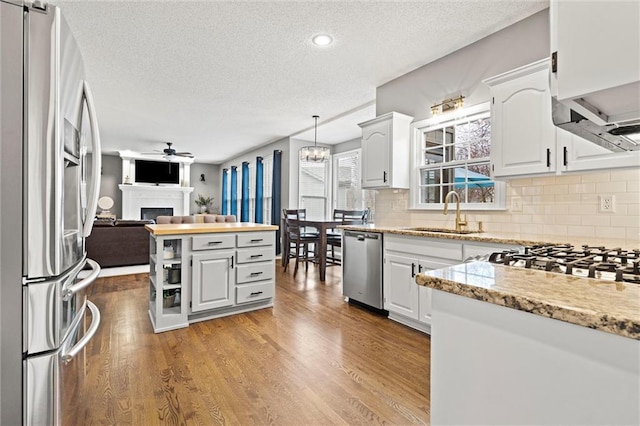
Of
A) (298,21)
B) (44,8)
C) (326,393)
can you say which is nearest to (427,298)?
(326,393)

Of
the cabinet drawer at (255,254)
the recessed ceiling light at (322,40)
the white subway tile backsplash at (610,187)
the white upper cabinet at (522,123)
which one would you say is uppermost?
the recessed ceiling light at (322,40)

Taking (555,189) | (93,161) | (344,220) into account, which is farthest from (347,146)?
(93,161)

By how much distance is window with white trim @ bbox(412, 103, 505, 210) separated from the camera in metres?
3.00

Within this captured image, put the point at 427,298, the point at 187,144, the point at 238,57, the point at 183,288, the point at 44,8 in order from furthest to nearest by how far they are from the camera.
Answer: the point at 187,144
the point at 238,57
the point at 183,288
the point at 427,298
the point at 44,8

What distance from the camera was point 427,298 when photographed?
269 centimetres

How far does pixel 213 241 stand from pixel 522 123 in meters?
2.78

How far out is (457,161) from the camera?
3.25 m

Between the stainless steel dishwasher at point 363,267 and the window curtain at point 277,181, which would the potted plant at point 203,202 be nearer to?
the window curtain at point 277,181

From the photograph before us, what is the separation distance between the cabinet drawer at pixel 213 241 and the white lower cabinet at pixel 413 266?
4.98 ft

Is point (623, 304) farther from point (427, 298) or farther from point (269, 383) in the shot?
point (427, 298)

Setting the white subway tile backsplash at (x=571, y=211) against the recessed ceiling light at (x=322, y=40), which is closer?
the white subway tile backsplash at (x=571, y=211)

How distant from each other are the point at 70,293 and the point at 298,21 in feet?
8.38

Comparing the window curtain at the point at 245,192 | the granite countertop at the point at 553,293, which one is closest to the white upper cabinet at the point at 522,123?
the granite countertop at the point at 553,293

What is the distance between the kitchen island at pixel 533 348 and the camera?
606 mm
